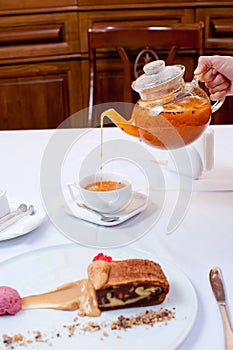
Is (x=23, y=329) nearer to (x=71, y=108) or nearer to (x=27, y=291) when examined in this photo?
(x=27, y=291)

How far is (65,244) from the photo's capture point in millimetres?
854

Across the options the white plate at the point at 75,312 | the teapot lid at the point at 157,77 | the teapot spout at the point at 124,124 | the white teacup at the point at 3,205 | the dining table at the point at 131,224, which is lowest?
the dining table at the point at 131,224

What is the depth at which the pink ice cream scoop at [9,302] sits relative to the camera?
668 mm

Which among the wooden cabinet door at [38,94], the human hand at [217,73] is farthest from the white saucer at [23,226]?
the wooden cabinet door at [38,94]

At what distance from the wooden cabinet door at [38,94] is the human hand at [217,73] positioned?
1224 millimetres

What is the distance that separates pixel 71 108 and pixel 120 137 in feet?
3.42

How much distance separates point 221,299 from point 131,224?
261mm

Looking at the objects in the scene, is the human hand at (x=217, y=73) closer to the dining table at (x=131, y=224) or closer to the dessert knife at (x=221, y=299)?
the dining table at (x=131, y=224)

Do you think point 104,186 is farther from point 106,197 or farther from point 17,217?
point 17,217

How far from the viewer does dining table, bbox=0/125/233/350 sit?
0.66 metres

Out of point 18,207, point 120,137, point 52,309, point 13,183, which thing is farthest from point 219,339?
point 120,137

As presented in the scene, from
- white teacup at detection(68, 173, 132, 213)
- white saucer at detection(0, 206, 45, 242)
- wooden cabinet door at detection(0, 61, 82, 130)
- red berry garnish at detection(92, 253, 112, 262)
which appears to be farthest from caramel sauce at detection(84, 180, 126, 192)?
wooden cabinet door at detection(0, 61, 82, 130)

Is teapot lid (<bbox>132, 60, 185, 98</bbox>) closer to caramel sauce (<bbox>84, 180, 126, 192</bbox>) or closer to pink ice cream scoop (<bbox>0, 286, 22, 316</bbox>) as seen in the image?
caramel sauce (<bbox>84, 180, 126, 192</bbox>)

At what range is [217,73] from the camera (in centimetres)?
115
